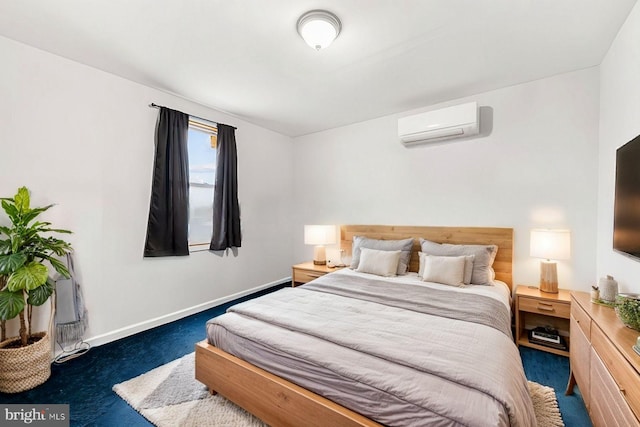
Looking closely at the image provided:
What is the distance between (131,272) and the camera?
2859mm

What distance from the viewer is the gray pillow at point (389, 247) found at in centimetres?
317

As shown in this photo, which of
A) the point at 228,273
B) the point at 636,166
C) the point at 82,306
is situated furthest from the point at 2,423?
the point at 636,166

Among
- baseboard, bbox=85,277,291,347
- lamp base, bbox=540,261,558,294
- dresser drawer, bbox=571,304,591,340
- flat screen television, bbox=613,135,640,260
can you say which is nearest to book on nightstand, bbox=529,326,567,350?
lamp base, bbox=540,261,558,294

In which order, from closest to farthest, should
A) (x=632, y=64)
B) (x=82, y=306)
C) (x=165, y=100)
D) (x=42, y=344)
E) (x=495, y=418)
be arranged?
(x=495, y=418), (x=632, y=64), (x=42, y=344), (x=82, y=306), (x=165, y=100)

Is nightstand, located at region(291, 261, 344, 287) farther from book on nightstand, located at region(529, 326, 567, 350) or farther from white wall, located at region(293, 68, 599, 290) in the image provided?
book on nightstand, located at region(529, 326, 567, 350)

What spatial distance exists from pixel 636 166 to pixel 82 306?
4090mm

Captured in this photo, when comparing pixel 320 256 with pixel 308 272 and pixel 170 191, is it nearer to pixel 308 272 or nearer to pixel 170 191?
pixel 308 272

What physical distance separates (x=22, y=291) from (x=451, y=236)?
377cm

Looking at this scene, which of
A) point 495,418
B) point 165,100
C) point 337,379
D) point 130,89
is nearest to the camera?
point 495,418

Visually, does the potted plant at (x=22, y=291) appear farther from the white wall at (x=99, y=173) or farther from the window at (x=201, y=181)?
the window at (x=201, y=181)

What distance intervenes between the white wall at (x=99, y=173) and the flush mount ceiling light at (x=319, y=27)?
6.41 feet

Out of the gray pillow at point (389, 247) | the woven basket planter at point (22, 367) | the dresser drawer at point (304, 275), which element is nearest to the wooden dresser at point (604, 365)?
the gray pillow at point (389, 247)

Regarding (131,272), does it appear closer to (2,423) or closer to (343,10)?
(2,423)

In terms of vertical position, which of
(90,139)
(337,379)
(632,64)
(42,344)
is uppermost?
(632,64)
